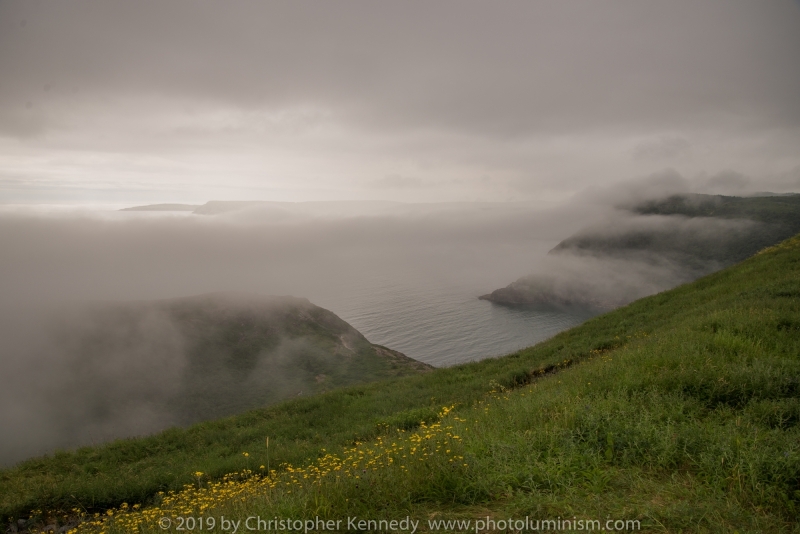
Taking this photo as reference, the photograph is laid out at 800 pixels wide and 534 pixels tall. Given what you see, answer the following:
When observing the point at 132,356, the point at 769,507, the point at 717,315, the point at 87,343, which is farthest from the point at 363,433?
the point at 87,343

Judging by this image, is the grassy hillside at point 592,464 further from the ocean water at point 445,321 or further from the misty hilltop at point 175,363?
the ocean water at point 445,321

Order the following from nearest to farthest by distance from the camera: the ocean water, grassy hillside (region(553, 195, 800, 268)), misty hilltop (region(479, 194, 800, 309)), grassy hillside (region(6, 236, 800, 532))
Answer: grassy hillside (region(6, 236, 800, 532))
the ocean water
misty hilltop (region(479, 194, 800, 309))
grassy hillside (region(553, 195, 800, 268))

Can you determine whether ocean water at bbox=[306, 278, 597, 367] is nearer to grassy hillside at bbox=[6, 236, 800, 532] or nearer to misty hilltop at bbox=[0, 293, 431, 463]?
misty hilltop at bbox=[0, 293, 431, 463]

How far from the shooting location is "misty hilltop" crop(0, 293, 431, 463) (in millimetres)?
58250

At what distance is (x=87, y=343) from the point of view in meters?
78.4

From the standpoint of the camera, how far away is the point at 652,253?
16512 centimetres

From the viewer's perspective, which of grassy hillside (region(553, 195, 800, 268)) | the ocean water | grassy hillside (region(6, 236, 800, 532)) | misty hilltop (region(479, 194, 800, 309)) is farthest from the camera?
grassy hillside (region(553, 195, 800, 268))

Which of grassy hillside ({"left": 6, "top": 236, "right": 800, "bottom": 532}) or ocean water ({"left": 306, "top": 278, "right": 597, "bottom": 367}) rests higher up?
grassy hillside ({"left": 6, "top": 236, "right": 800, "bottom": 532})

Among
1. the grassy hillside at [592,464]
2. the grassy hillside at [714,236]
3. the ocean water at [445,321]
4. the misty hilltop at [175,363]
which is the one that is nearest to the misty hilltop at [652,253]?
the grassy hillside at [714,236]

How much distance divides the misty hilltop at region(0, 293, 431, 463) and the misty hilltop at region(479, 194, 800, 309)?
7892 cm

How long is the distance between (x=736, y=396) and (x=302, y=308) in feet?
326

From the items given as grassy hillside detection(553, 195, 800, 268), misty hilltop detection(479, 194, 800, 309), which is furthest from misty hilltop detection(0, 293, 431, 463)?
grassy hillside detection(553, 195, 800, 268)

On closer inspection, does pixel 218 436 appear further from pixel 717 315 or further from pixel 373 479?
pixel 717 315

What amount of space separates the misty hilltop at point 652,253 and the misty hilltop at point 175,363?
78922mm
